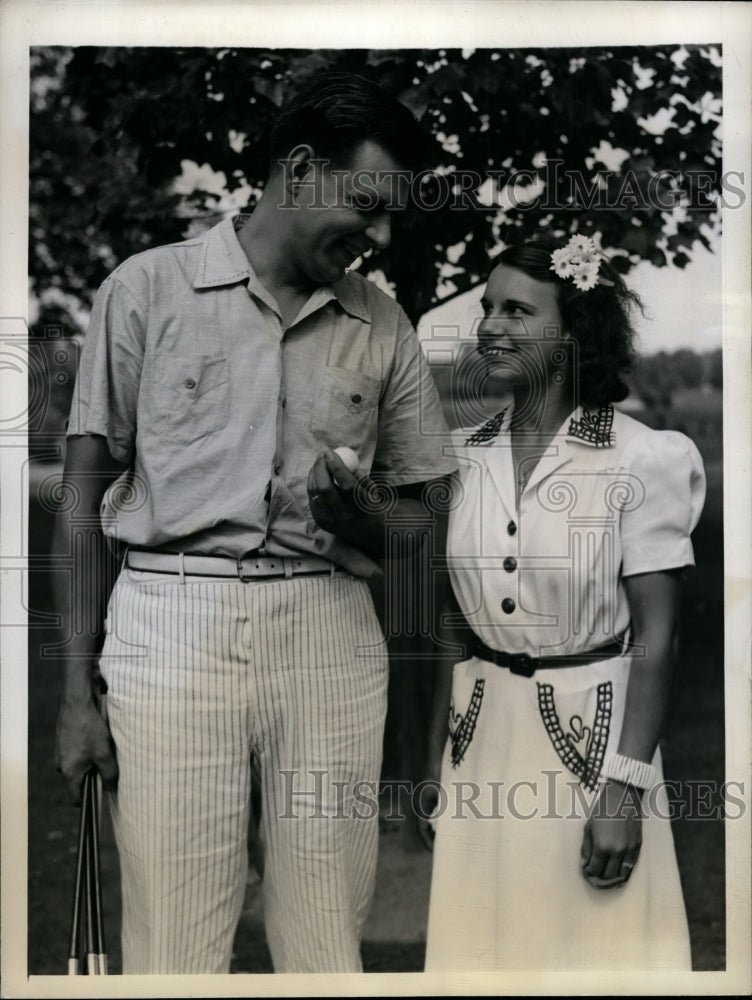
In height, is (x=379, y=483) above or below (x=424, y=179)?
below

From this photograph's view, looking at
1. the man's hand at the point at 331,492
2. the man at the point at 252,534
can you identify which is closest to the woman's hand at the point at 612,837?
the man at the point at 252,534

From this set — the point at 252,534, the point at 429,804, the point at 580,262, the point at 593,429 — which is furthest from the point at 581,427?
the point at 429,804

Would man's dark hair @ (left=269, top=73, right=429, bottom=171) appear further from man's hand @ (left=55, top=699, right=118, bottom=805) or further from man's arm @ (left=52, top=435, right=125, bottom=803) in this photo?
man's hand @ (left=55, top=699, right=118, bottom=805)

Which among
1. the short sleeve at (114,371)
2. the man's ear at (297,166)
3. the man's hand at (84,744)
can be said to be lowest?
the man's hand at (84,744)

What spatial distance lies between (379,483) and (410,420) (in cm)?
23

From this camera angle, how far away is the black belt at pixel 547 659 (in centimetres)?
379

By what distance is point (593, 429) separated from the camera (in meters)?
3.81

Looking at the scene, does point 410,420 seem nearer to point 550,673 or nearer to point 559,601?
point 559,601

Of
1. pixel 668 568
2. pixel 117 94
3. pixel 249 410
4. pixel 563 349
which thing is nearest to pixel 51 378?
pixel 249 410

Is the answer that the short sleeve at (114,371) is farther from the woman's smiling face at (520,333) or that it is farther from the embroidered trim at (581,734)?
the embroidered trim at (581,734)

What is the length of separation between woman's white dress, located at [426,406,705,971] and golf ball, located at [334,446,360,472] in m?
0.37

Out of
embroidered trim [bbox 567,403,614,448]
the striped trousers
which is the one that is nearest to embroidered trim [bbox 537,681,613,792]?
the striped trousers

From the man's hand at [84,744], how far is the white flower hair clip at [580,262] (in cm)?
210

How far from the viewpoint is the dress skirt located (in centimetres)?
380
